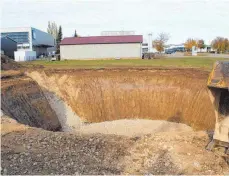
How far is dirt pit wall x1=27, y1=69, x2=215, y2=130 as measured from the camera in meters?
24.3

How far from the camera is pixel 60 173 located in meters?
9.22

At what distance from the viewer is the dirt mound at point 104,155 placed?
9617 millimetres

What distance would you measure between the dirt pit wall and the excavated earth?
8 cm

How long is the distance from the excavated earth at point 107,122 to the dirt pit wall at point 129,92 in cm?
8

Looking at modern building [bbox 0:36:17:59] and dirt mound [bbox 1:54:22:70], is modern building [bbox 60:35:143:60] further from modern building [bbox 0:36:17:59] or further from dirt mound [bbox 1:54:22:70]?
dirt mound [bbox 1:54:22:70]

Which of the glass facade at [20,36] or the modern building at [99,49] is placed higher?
the glass facade at [20,36]

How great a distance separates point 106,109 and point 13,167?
16.1 m

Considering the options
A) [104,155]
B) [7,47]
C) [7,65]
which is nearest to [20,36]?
[7,47]

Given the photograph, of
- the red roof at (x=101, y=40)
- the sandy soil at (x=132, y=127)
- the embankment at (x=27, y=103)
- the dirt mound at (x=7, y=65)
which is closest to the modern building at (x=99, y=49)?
the red roof at (x=101, y=40)

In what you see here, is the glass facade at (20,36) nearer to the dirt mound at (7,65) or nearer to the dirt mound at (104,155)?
the dirt mound at (7,65)

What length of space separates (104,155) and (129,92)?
15990 mm

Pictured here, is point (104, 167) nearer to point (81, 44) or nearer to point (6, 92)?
point (6, 92)

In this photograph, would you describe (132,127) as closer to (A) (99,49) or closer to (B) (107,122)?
(B) (107,122)

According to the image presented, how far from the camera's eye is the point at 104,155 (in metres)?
10.5
